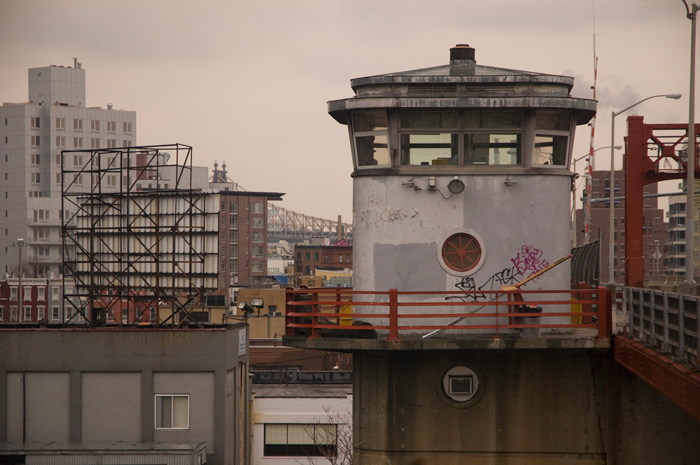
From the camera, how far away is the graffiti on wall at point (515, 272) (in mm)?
20672

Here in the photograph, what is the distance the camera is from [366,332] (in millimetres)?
20125

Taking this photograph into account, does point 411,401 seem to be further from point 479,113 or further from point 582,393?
point 479,113

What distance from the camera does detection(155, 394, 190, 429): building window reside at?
47.3 metres

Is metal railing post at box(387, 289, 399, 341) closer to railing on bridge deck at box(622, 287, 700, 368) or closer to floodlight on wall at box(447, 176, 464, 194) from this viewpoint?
floodlight on wall at box(447, 176, 464, 194)

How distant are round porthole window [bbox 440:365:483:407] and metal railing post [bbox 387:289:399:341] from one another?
5.63ft

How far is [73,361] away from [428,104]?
3135 centimetres

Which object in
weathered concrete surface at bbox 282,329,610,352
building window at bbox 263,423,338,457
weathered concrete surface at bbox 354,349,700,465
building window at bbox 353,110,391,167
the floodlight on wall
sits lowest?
building window at bbox 263,423,338,457

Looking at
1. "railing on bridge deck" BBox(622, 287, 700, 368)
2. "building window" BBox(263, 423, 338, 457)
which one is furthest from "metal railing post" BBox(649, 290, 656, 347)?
"building window" BBox(263, 423, 338, 457)

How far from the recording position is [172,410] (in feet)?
156

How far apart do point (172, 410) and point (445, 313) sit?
2949 cm

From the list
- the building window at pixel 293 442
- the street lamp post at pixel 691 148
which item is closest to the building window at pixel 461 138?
the street lamp post at pixel 691 148

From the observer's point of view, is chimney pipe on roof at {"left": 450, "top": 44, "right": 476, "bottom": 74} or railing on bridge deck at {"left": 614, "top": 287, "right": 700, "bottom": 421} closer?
railing on bridge deck at {"left": 614, "top": 287, "right": 700, "bottom": 421}

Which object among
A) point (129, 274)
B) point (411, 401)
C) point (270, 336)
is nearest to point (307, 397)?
point (129, 274)

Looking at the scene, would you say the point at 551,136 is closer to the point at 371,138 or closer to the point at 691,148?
the point at 371,138
